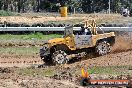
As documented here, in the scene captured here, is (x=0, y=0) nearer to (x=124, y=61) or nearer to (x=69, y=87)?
(x=124, y=61)

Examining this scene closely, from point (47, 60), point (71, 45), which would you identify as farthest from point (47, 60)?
point (71, 45)

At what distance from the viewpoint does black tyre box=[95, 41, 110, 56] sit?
18.9m

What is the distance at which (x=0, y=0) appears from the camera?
2948 inches

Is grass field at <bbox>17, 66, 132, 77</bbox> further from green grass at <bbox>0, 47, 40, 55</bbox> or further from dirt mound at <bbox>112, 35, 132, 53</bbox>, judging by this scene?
green grass at <bbox>0, 47, 40, 55</bbox>

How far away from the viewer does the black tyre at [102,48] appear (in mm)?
18875

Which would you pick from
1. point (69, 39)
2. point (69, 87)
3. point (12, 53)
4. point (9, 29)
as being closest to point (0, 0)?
point (9, 29)

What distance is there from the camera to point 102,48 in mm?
18922

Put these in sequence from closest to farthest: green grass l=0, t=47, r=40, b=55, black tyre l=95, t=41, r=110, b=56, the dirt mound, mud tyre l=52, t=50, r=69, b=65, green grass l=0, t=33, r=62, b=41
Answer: mud tyre l=52, t=50, r=69, b=65, black tyre l=95, t=41, r=110, b=56, the dirt mound, green grass l=0, t=47, r=40, b=55, green grass l=0, t=33, r=62, b=41

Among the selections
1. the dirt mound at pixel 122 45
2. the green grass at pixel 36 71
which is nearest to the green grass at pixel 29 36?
the dirt mound at pixel 122 45

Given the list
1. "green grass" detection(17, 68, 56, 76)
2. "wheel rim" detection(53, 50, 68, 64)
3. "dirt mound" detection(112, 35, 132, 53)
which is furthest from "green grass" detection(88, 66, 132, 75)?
"dirt mound" detection(112, 35, 132, 53)

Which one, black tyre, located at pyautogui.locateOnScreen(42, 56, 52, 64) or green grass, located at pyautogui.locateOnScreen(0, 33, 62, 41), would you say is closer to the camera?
black tyre, located at pyautogui.locateOnScreen(42, 56, 52, 64)

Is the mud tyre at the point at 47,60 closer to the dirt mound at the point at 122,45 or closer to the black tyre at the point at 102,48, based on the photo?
the black tyre at the point at 102,48

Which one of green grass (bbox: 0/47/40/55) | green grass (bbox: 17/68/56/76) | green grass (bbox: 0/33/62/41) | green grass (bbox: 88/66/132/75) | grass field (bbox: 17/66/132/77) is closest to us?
green grass (bbox: 88/66/132/75)

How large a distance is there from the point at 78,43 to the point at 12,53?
A: 5449 mm
